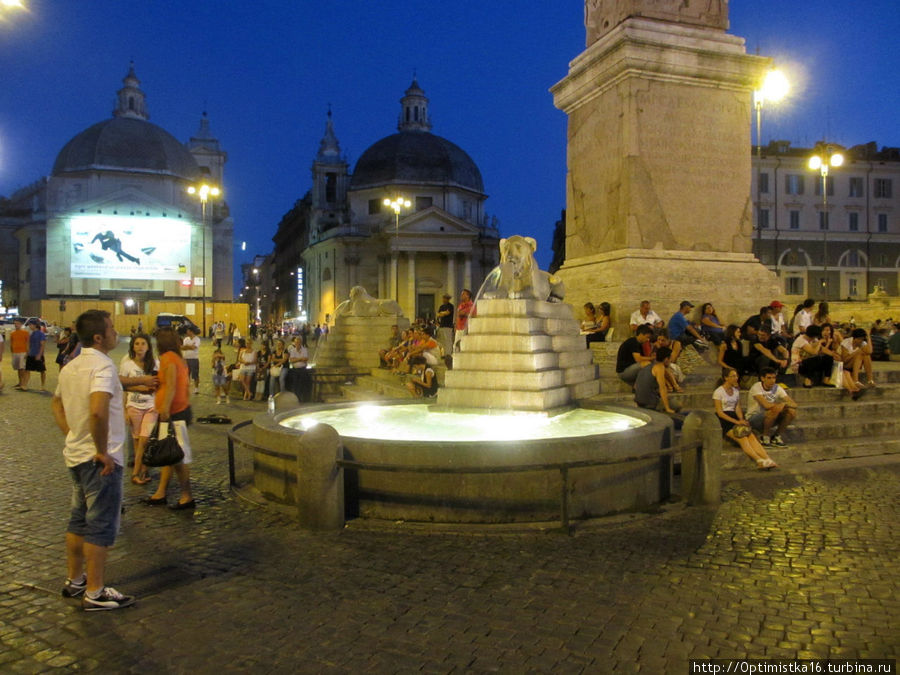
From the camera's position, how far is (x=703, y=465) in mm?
6676

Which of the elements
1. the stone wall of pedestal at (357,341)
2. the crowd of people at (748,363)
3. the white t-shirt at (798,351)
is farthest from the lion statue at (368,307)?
the white t-shirt at (798,351)

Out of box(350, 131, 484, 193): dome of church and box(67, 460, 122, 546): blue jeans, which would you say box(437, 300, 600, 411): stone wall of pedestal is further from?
box(350, 131, 484, 193): dome of church

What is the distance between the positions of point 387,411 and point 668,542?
491cm

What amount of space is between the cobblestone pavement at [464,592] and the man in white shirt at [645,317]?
16.2 ft

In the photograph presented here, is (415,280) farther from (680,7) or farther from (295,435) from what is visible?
(295,435)

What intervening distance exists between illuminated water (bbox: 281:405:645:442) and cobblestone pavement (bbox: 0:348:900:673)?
1.58 m

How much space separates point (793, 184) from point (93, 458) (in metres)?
65.9

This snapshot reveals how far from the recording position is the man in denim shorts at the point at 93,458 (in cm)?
432

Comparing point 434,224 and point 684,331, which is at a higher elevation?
point 434,224

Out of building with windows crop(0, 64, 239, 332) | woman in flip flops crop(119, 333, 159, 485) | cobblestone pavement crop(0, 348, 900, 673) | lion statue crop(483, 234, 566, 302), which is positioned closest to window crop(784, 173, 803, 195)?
building with windows crop(0, 64, 239, 332)

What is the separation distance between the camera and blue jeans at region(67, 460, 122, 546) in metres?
4.34

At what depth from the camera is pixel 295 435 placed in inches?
259

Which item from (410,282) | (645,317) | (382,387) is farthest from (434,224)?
(645,317)

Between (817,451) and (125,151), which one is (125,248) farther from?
(817,451)
